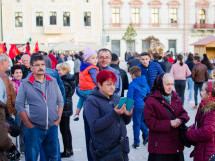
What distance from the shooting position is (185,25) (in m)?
45.8

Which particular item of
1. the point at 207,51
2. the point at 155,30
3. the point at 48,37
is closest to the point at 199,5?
the point at 155,30

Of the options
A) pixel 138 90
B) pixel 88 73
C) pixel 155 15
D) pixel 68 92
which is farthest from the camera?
pixel 155 15

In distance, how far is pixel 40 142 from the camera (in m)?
4.84

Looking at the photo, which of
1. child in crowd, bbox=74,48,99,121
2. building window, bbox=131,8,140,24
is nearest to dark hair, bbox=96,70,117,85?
child in crowd, bbox=74,48,99,121

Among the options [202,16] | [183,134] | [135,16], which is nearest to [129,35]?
[135,16]

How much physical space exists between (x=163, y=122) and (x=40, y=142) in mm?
1709

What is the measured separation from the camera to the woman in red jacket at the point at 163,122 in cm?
426

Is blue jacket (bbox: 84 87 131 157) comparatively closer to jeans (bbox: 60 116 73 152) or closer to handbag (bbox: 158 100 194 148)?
handbag (bbox: 158 100 194 148)

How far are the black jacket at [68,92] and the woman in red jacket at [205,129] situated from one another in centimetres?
286

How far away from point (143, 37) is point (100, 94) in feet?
138

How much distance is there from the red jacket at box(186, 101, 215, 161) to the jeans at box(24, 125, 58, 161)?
186 cm

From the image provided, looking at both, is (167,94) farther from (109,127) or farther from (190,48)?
(190,48)

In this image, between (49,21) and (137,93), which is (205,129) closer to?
(137,93)

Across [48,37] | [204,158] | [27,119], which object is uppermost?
[48,37]
